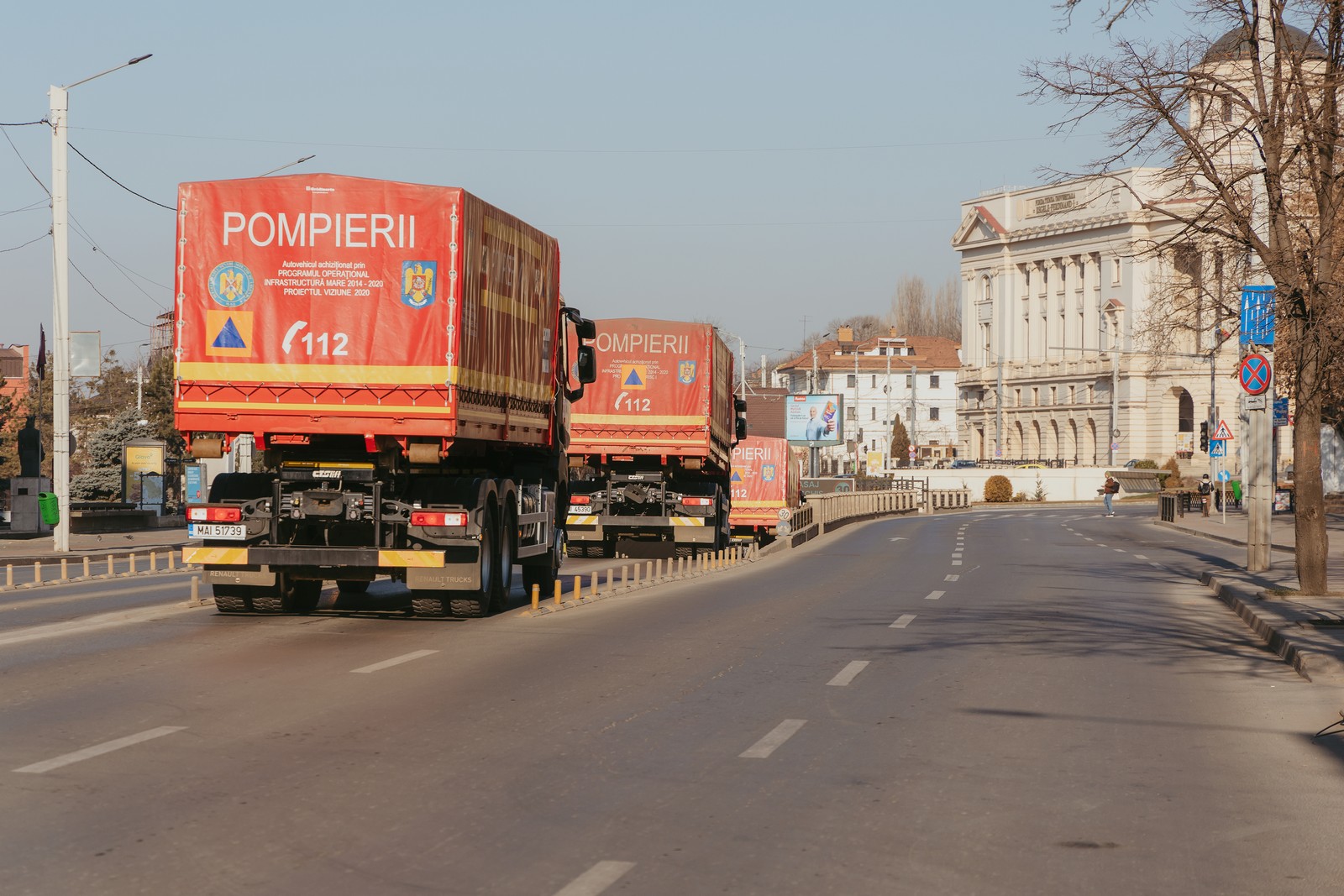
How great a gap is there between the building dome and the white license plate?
1201cm

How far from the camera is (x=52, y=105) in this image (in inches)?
1293

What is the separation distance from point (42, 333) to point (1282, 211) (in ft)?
173

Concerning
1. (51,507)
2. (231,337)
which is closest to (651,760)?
(231,337)

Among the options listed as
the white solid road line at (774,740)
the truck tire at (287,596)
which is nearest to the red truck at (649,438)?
the truck tire at (287,596)

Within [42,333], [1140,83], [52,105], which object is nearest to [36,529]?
[52,105]

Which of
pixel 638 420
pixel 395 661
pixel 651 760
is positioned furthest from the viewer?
pixel 638 420

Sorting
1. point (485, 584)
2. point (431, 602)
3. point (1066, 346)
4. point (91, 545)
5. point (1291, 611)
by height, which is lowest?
point (91, 545)

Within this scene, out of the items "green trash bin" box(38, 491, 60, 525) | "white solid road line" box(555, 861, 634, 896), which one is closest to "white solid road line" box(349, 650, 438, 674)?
"white solid road line" box(555, 861, 634, 896)

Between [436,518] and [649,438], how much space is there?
47.1 ft

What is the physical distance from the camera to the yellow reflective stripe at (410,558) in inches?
645

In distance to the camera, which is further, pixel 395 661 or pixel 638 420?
pixel 638 420

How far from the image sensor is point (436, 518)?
649 inches

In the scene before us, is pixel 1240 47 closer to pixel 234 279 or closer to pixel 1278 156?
pixel 1278 156

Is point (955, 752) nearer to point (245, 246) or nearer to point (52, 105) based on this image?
point (245, 246)
